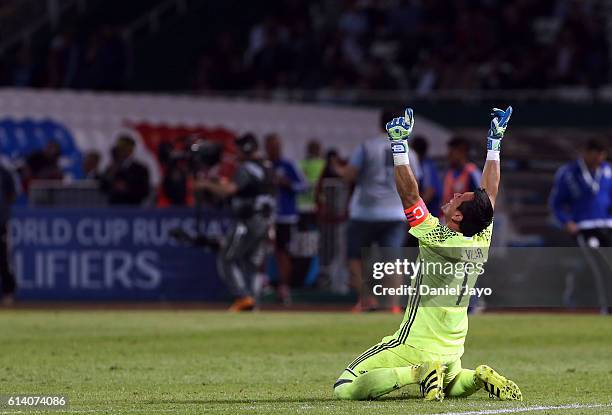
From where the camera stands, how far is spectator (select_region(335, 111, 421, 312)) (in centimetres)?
1838

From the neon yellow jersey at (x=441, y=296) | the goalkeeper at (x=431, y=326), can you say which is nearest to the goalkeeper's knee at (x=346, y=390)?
the goalkeeper at (x=431, y=326)

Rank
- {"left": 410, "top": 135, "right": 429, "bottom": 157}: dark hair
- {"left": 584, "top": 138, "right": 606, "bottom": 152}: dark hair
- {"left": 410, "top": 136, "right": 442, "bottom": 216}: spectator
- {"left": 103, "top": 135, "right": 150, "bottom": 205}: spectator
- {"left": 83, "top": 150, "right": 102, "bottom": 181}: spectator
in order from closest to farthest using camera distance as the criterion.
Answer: {"left": 584, "top": 138, "right": 606, "bottom": 152}: dark hair, {"left": 410, "top": 136, "right": 442, "bottom": 216}: spectator, {"left": 410, "top": 135, "right": 429, "bottom": 157}: dark hair, {"left": 103, "top": 135, "right": 150, "bottom": 205}: spectator, {"left": 83, "top": 150, "right": 102, "bottom": 181}: spectator

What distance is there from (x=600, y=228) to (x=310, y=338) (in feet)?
13.5

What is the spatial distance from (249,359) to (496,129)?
4.21 m

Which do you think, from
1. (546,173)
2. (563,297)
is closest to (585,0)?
(546,173)

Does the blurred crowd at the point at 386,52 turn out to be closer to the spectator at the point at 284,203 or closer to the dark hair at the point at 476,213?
the spectator at the point at 284,203

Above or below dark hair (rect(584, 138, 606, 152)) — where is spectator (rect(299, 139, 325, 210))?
below

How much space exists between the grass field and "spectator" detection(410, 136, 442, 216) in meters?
1.50

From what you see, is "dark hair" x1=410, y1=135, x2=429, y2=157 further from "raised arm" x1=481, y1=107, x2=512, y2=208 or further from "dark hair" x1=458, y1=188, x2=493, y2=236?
"dark hair" x1=458, y1=188, x2=493, y2=236

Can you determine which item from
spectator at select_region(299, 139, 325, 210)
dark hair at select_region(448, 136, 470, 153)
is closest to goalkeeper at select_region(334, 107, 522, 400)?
dark hair at select_region(448, 136, 470, 153)

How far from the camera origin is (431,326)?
10617 millimetres

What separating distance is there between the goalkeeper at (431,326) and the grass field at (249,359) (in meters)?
0.14

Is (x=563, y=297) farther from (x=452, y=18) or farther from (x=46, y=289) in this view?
(x=452, y=18)

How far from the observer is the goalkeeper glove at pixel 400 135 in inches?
421
